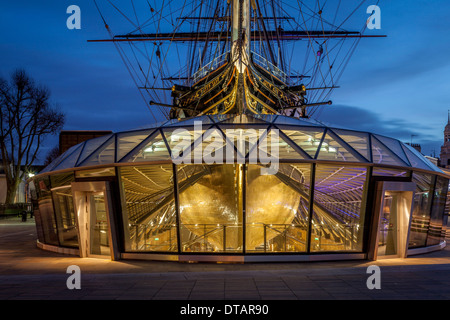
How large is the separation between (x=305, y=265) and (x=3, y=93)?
39543mm

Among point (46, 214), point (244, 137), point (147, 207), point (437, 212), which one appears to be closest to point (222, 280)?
point (147, 207)

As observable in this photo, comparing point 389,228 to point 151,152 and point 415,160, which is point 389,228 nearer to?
point 415,160

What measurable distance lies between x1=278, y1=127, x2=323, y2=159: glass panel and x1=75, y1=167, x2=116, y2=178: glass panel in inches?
240

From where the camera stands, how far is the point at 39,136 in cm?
4475

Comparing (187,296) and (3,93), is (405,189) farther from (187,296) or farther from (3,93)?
(3,93)

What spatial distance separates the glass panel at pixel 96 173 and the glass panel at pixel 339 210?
6.92 meters

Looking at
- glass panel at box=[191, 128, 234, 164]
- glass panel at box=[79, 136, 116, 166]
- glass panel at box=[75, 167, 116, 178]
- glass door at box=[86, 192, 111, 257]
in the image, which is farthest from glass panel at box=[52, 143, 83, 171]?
glass panel at box=[191, 128, 234, 164]

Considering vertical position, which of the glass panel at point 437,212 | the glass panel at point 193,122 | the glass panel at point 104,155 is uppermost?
the glass panel at point 193,122

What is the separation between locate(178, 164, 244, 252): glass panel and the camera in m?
13.1

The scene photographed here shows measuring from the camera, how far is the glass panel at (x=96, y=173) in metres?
13.4

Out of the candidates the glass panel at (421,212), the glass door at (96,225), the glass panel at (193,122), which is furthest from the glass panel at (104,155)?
the glass panel at (421,212)

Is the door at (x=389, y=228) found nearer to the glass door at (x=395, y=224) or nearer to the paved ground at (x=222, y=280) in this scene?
the glass door at (x=395, y=224)

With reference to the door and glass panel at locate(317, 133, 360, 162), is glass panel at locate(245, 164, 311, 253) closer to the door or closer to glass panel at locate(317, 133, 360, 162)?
glass panel at locate(317, 133, 360, 162)
